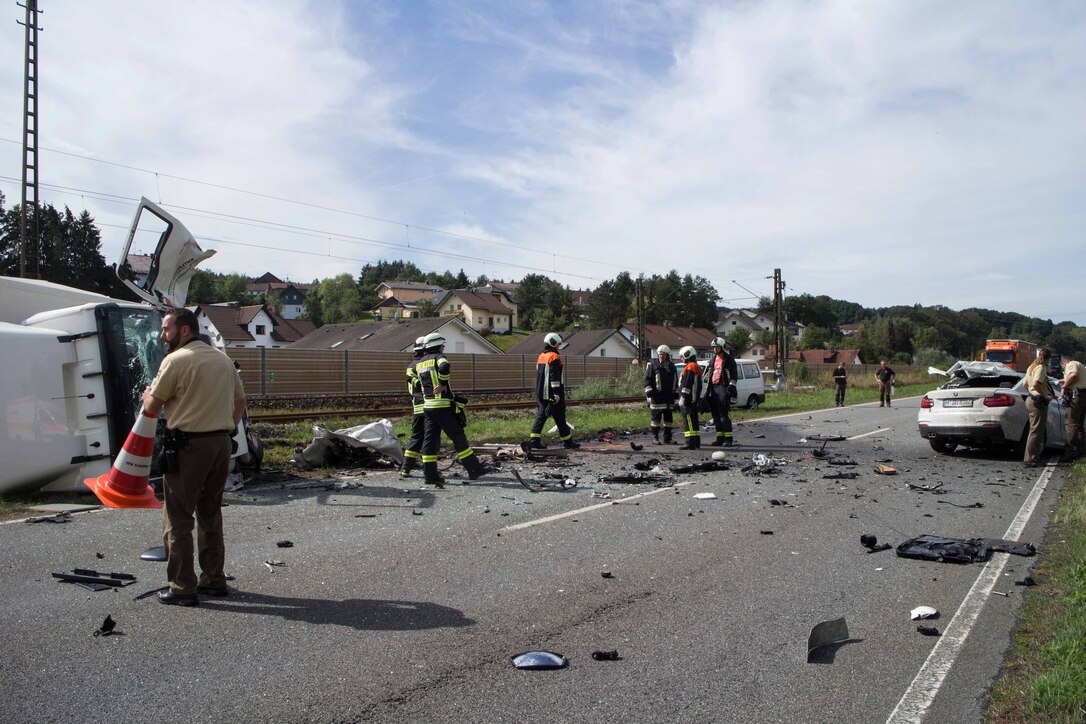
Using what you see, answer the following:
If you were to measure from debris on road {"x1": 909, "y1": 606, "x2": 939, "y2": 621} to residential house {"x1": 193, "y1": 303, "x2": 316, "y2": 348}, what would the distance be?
5232 centimetres

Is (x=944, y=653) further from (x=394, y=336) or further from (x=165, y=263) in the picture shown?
(x=394, y=336)

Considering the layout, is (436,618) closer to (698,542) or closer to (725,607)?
(725,607)

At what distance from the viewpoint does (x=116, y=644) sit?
4.04 m

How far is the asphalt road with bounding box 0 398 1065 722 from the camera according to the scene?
351 centimetres

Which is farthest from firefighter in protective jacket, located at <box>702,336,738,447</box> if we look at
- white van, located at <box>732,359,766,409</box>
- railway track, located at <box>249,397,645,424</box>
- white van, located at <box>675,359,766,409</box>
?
white van, located at <box>732,359,766,409</box>

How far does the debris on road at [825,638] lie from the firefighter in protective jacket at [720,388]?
9077mm

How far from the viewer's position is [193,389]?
4734 millimetres

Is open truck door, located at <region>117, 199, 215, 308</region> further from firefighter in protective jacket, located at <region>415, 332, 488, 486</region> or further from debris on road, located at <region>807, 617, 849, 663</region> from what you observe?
debris on road, located at <region>807, 617, 849, 663</region>

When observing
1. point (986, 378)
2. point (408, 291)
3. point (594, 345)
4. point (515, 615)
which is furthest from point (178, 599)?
point (408, 291)

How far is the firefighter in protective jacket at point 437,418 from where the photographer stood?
9266 mm

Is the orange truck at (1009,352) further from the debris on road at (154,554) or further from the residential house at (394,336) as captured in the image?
the debris on road at (154,554)

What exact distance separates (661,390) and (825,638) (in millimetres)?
10131

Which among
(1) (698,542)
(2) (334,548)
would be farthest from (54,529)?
(1) (698,542)

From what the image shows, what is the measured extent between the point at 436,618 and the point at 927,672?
2690mm
